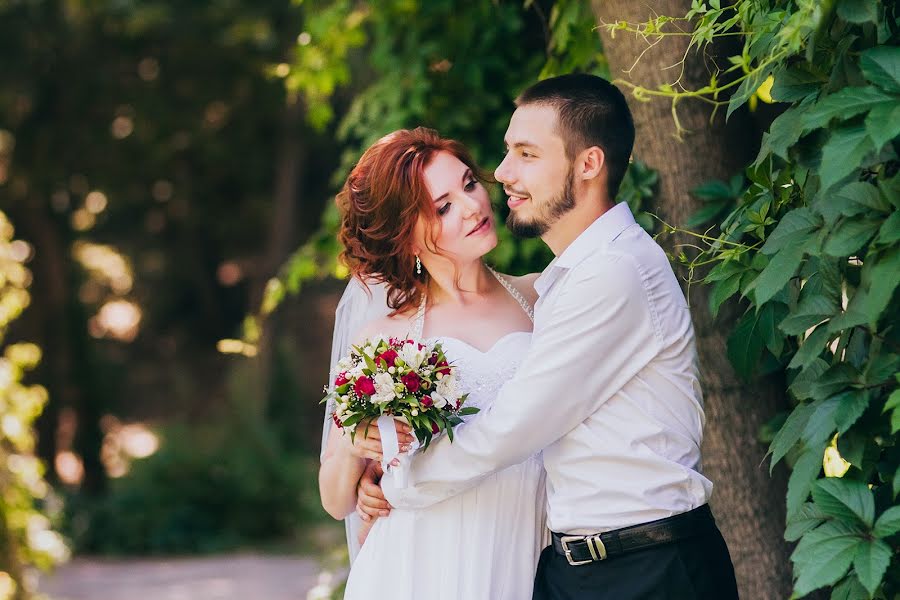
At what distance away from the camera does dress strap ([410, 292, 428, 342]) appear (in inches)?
124

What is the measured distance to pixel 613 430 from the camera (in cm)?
244

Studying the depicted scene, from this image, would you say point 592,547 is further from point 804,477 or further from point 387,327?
point 387,327

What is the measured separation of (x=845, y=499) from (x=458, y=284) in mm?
1482

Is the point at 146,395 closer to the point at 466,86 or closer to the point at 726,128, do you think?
the point at 466,86

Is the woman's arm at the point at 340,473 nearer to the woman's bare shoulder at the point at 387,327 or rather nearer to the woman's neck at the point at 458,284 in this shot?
the woman's bare shoulder at the point at 387,327

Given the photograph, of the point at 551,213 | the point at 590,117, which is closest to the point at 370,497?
the point at 551,213

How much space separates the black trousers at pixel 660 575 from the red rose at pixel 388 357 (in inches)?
24.2

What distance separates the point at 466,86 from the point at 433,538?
2.11m

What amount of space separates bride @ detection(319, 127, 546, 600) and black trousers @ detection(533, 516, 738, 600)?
16.4 inches

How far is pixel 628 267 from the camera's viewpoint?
8.04 ft

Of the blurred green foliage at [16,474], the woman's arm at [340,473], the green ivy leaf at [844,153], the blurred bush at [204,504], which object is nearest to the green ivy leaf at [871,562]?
the green ivy leaf at [844,153]

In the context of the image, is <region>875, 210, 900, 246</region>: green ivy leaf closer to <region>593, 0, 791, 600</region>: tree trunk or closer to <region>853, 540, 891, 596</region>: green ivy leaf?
<region>853, 540, 891, 596</region>: green ivy leaf

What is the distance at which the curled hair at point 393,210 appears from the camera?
3.10 m

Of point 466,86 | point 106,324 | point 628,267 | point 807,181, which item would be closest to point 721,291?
point 628,267
